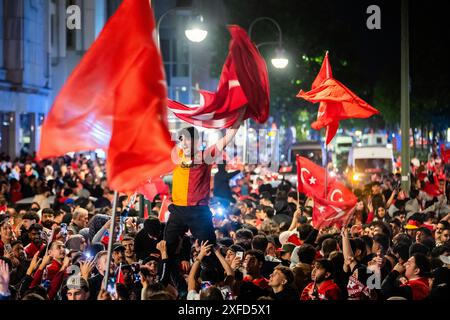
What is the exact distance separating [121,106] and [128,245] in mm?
3570

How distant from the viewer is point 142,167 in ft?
22.4

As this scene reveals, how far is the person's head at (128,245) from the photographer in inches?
394

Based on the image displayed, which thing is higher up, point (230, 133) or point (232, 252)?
point (230, 133)

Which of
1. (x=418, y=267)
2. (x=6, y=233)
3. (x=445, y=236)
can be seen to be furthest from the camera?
(x=445, y=236)

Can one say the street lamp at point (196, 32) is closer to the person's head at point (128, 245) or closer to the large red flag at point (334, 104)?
the large red flag at point (334, 104)

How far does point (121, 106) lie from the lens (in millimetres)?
6812

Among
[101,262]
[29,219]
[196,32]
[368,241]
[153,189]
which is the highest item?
[196,32]

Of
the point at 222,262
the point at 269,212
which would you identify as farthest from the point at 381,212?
the point at 222,262

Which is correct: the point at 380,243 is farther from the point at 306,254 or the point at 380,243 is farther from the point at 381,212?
the point at 381,212

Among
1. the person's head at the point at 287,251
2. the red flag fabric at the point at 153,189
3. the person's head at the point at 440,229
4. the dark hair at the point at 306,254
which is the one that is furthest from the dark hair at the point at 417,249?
the red flag fabric at the point at 153,189

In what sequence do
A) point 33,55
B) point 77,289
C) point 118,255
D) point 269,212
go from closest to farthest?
point 77,289
point 118,255
point 269,212
point 33,55

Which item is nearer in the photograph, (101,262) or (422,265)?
(422,265)
